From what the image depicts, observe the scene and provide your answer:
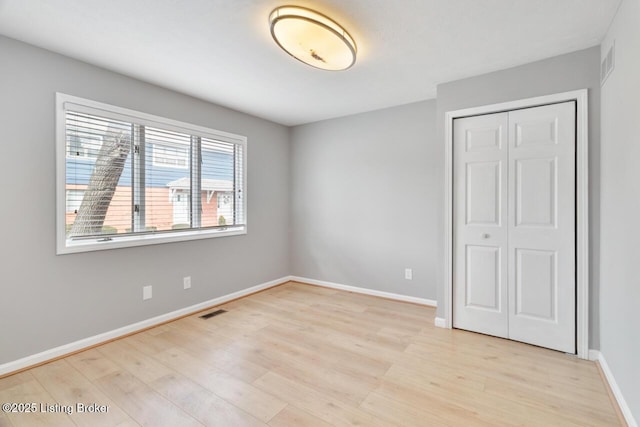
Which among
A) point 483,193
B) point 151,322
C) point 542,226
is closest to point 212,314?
point 151,322

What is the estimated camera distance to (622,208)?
1.78m

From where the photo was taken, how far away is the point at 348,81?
9.70 ft

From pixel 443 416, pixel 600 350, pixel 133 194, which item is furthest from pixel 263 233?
pixel 600 350

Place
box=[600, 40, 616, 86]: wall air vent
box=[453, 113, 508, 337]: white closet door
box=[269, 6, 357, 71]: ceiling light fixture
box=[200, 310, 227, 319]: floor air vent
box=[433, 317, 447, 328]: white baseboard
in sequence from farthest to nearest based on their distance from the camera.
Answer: box=[200, 310, 227, 319]: floor air vent → box=[433, 317, 447, 328]: white baseboard → box=[453, 113, 508, 337]: white closet door → box=[600, 40, 616, 86]: wall air vent → box=[269, 6, 357, 71]: ceiling light fixture

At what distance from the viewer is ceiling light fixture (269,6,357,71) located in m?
1.82

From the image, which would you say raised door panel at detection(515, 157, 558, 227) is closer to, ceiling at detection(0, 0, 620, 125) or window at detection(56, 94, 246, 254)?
ceiling at detection(0, 0, 620, 125)

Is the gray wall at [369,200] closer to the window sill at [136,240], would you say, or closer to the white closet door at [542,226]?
the white closet door at [542,226]

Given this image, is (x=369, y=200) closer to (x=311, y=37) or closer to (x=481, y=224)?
(x=481, y=224)

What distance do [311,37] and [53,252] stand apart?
2608 millimetres

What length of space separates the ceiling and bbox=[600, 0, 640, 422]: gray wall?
387 millimetres

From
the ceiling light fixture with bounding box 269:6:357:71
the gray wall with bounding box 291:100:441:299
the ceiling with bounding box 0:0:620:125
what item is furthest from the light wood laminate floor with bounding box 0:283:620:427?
the ceiling with bounding box 0:0:620:125

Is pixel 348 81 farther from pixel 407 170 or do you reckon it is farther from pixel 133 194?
pixel 133 194

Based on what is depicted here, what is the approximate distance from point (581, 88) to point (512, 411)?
2.47 m

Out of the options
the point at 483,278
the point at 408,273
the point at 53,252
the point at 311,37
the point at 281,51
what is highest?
the point at 281,51
